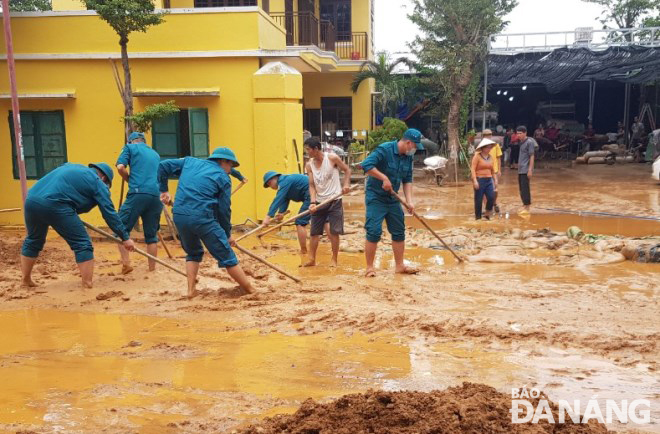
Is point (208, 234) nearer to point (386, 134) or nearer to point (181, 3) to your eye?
point (181, 3)

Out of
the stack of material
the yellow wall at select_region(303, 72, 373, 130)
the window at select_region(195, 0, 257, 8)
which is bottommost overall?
the stack of material

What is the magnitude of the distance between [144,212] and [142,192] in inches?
10.6

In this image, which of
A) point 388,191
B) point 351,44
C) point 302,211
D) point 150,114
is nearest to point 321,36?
point 351,44

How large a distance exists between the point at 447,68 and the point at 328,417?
60.1 ft

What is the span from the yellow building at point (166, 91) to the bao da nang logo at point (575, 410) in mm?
7966

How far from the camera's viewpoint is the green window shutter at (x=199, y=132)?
11.1 metres

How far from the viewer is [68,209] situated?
684cm

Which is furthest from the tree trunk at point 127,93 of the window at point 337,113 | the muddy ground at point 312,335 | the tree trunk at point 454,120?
the window at point 337,113

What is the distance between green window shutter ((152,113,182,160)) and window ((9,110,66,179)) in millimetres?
1597

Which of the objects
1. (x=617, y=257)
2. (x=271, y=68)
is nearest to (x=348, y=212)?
(x=271, y=68)

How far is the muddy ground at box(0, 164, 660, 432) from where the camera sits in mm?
3955

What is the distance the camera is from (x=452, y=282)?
7148mm

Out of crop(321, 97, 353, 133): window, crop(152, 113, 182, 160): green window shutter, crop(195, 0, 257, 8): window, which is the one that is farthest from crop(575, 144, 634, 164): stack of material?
crop(152, 113, 182, 160): green window shutter

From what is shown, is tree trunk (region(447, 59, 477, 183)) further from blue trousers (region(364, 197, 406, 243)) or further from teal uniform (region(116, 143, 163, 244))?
teal uniform (region(116, 143, 163, 244))
